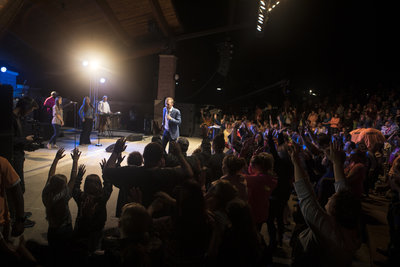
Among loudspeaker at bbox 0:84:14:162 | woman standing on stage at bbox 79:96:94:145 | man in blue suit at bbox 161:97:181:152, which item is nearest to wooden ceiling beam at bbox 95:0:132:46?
woman standing on stage at bbox 79:96:94:145

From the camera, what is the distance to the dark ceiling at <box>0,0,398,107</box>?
12492mm

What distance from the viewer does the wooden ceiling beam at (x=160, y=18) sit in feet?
39.2

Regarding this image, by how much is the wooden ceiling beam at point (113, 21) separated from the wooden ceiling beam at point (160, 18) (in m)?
1.82

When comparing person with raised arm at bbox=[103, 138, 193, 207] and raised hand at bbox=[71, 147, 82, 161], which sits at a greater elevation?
raised hand at bbox=[71, 147, 82, 161]

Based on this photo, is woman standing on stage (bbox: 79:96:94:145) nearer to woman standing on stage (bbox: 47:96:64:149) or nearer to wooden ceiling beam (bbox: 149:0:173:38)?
woman standing on stage (bbox: 47:96:64:149)

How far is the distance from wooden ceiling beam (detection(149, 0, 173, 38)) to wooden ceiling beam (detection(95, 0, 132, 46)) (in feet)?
5.97

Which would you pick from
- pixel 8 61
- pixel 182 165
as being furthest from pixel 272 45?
pixel 182 165

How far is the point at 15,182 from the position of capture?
9.07ft

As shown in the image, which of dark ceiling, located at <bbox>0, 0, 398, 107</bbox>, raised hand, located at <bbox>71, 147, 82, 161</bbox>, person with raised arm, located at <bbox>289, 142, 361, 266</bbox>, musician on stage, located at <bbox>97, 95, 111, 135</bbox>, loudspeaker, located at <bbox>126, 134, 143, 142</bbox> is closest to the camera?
person with raised arm, located at <bbox>289, 142, 361, 266</bbox>

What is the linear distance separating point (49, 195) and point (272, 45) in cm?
2689

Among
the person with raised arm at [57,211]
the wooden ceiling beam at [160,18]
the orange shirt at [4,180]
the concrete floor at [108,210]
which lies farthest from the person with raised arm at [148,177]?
the wooden ceiling beam at [160,18]

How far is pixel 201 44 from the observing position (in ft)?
69.9

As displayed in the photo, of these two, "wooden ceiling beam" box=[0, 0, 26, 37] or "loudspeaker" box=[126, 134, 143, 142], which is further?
"loudspeaker" box=[126, 134, 143, 142]

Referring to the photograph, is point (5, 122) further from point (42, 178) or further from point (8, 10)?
point (8, 10)
